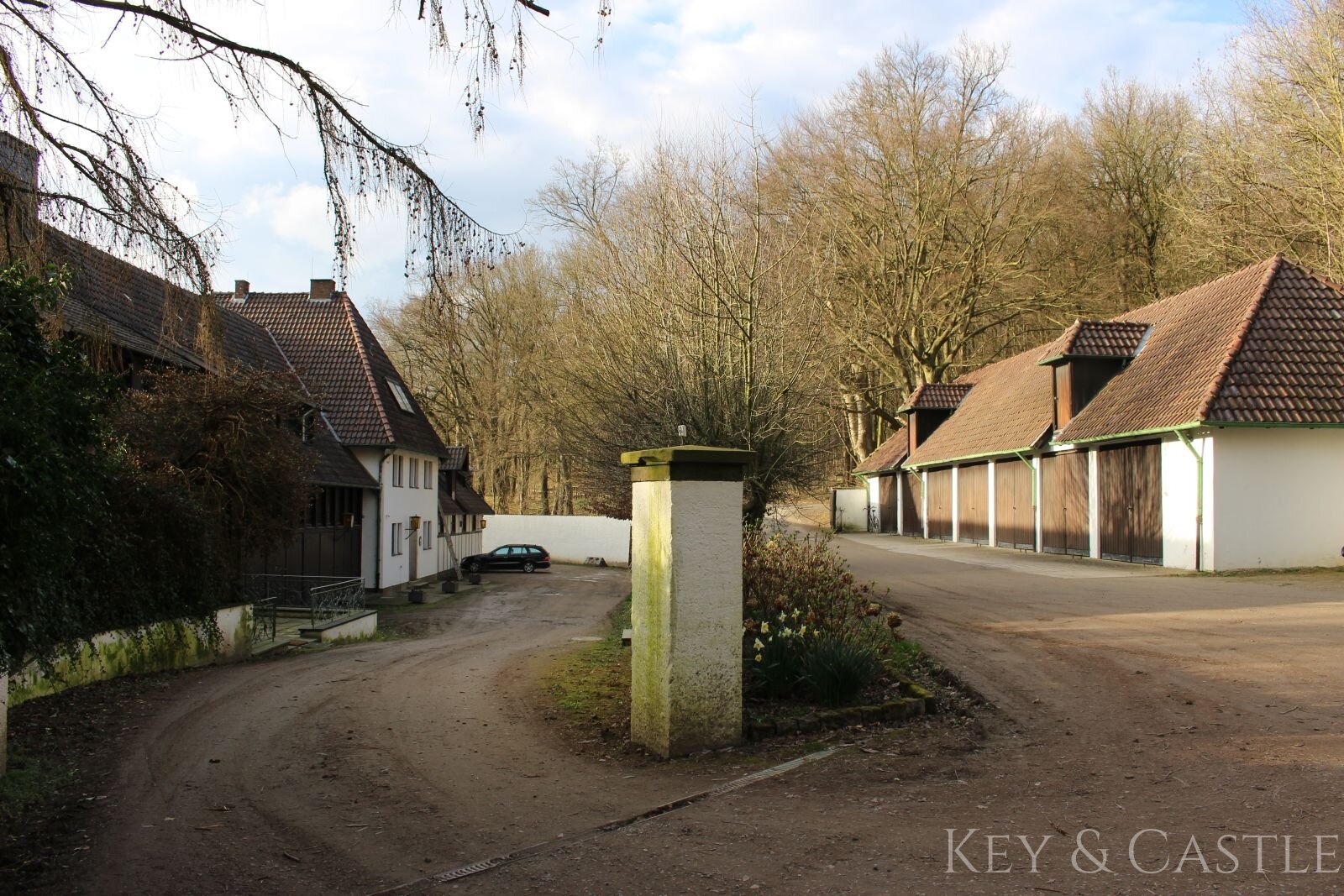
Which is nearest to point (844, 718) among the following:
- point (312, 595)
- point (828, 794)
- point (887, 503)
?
point (828, 794)

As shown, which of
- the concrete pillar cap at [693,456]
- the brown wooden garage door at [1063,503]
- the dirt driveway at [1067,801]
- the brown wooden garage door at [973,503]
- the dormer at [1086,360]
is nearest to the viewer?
the dirt driveway at [1067,801]

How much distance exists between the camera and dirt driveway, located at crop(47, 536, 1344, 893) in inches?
173

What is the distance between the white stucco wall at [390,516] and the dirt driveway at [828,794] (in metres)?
20.7

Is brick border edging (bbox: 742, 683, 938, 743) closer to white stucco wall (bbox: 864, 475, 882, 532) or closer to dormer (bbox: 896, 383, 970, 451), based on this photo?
dormer (bbox: 896, 383, 970, 451)

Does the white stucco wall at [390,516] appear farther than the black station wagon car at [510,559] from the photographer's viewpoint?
No

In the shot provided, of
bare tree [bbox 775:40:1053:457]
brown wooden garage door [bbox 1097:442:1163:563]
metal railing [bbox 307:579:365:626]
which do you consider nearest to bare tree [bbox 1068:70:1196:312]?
bare tree [bbox 775:40:1053:457]

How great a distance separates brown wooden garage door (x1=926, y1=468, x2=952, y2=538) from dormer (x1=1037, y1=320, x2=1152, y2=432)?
952 cm

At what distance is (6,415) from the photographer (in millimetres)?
4742

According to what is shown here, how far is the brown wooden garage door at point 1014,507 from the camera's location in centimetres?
2648

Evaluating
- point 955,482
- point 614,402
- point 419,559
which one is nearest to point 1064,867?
point 614,402

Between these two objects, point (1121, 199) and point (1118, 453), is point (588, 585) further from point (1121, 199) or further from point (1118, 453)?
point (1121, 199)

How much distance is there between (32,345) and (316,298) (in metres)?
29.8

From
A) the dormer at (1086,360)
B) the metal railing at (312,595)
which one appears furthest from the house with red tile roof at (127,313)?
the dormer at (1086,360)

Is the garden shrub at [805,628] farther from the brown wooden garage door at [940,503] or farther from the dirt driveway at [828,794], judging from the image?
the brown wooden garage door at [940,503]
